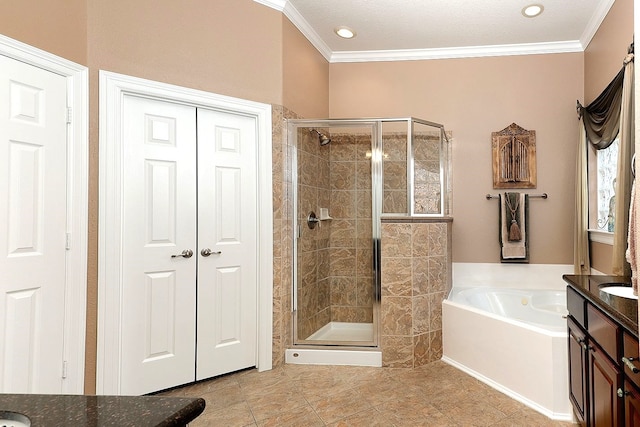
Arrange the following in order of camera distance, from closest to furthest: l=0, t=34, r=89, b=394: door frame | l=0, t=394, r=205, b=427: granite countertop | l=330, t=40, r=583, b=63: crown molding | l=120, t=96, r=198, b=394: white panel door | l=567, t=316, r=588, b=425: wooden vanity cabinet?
l=0, t=394, r=205, b=427: granite countertop → l=567, t=316, r=588, b=425: wooden vanity cabinet → l=0, t=34, r=89, b=394: door frame → l=120, t=96, r=198, b=394: white panel door → l=330, t=40, r=583, b=63: crown molding

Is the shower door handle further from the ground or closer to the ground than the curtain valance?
closer to the ground

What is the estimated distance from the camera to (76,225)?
7.55 feet

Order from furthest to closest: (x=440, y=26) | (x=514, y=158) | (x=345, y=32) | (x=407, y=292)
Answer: (x=514, y=158), (x=345, y=32), (x=440, y=26), (x=407, y=292)

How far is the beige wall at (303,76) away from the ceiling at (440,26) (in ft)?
0.34

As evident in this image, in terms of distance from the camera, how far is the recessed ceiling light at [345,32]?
12.1 ft

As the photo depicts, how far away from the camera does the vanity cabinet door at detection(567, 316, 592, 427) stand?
76.6 inches

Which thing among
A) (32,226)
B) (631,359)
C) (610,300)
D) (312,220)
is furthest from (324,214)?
(631,359)

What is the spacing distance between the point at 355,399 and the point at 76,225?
76.8 inches

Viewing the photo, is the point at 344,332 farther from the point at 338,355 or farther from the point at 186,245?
the point at 186,245

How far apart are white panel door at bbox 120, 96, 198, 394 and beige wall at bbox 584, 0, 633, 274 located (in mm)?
2929

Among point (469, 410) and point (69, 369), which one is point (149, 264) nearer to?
point (69, 369)

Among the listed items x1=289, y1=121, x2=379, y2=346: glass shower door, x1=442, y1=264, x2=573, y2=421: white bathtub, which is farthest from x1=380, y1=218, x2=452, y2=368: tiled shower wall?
x1=442, y1=264, x2=573, y2=421: white bathtub

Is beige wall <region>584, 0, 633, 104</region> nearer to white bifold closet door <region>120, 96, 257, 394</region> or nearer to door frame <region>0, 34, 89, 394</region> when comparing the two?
white bifold closet door <region>120, 96, 257, 394</region>

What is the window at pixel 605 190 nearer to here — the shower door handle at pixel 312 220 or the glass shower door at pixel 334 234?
the glass shower door at pixel 334 234
